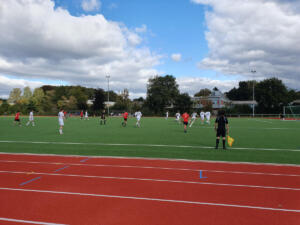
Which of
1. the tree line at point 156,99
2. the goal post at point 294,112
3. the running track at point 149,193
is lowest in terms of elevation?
the running track at point 149,193

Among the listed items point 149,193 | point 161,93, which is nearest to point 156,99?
point 161,93

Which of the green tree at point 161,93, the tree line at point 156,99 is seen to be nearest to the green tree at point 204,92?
the tree line at point 156,99

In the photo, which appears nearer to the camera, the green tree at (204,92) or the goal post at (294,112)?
the goal post at (294,112)

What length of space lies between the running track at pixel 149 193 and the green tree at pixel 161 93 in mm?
61019

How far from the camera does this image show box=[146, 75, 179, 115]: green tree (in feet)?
236

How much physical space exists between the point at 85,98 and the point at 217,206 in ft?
304

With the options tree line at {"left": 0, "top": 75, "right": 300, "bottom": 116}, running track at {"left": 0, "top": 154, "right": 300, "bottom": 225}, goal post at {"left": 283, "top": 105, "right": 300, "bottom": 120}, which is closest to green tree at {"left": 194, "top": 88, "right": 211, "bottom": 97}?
tree line at {"left": 0, "top": 75, "right": 300, "bottom": 116}

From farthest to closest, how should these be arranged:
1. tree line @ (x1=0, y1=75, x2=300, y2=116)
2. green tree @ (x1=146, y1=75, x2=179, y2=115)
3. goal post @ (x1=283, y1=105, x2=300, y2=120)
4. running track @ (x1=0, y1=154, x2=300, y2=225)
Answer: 1. green tree @ (x1=146, y1=75, x2=179, y2=115)
2. tree line @ (x1=0, y1=75, x2=300, y2=116)
3. goal post @ (x1=283, y1=105, x2=300, y2=120)
4. running track @ (x1=0, y1=154, x2=300, y2=225)

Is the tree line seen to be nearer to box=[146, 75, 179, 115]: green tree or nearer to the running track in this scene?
box=[146, 75, 179, 115]: green tree

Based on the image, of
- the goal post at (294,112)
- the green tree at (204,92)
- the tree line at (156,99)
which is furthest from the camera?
the green tree at (204,92)

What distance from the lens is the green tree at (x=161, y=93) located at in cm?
7200

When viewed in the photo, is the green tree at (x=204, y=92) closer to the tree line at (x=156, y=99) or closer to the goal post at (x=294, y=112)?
the tree line at (x=156, y=99)

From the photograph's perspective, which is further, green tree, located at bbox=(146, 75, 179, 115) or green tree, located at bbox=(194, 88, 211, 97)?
green tree, located at bbox=(194, 88, 211, 97)

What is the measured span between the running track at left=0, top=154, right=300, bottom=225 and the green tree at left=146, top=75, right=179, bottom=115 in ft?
200
